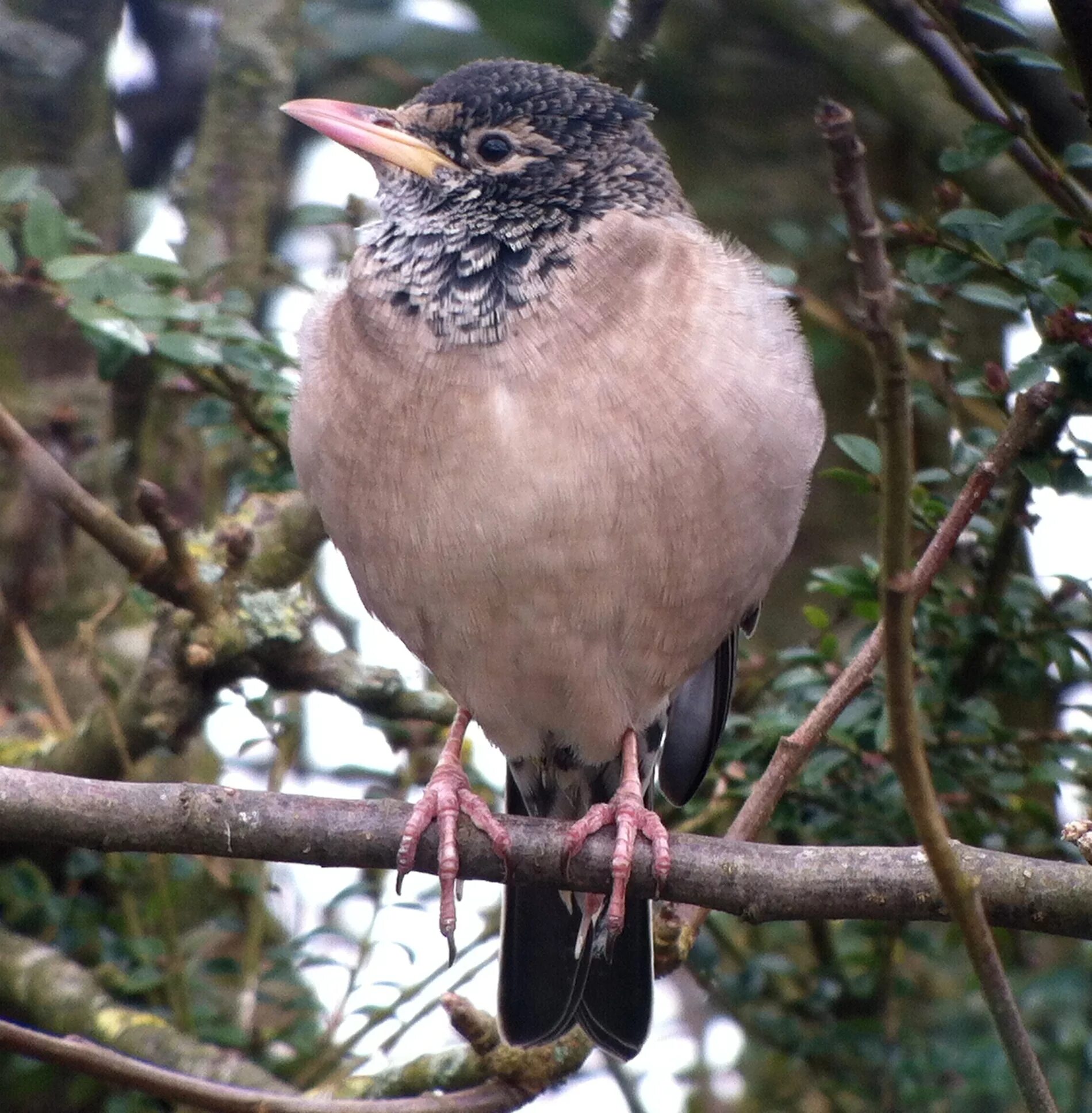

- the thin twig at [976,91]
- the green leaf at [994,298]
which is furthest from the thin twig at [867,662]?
the thin twig at [976,91]

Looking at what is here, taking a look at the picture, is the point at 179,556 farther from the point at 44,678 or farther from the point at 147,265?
the point at 44,678

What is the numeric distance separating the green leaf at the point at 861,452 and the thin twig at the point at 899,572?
4.16 feet

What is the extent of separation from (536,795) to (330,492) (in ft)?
Answer: 3.59

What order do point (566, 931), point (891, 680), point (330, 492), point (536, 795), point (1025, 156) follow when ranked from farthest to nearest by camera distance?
point (536, 795) → point (566, 931) → point (330, 492) → point (1025, 156) → point (891, 680)

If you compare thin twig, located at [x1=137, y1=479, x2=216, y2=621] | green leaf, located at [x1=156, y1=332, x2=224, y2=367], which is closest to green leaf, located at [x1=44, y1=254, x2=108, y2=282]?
green leaf, located at [x1=156, y1=332, x2=224, y2=367]

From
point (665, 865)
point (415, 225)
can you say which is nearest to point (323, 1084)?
point (665, 865)

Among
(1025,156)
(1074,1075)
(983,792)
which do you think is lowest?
(1074,1075)

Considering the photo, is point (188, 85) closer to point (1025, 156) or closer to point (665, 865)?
point (1025, 156)

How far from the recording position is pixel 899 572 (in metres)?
1.90

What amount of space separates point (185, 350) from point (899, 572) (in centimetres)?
212

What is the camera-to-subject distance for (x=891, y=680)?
1.98 metres

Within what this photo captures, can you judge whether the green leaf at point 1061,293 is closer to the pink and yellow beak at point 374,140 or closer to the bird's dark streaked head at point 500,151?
the bird's dark streaked head at point 500,151

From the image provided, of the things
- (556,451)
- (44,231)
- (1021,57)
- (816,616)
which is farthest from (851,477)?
(44,231)

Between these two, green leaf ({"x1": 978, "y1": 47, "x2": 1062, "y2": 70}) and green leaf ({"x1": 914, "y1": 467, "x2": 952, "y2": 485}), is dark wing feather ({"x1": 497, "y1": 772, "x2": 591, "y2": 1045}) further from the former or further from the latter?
green leaf ({"x1": 978, "y1": 47, "x2": 1062, "y2": 70})
